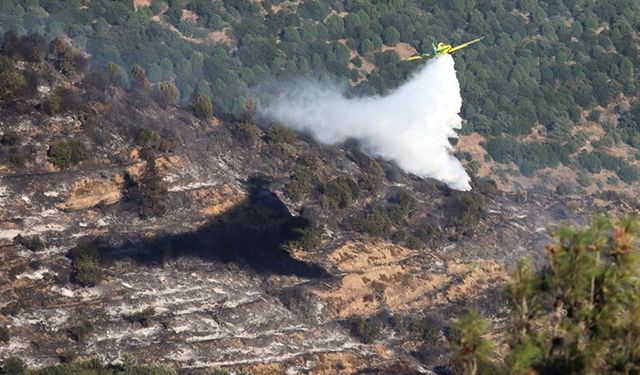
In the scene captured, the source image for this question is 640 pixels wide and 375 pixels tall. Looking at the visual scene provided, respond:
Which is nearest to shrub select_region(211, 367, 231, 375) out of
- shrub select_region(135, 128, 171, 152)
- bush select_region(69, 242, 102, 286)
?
bush select_region(69, 242, 102, 286)

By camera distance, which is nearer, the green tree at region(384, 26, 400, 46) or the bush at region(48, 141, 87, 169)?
the bush at region(48, 141, 87, 169)

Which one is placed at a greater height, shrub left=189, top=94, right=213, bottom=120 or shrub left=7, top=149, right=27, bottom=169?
shrub left=189, top=94, right=213, bottom=120

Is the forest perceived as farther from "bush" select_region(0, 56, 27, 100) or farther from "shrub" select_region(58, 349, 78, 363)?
"shrub" select_region(58, 349, 78, 363)

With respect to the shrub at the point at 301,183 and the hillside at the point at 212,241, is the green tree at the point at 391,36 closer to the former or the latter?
the hillside at the point at 212,241

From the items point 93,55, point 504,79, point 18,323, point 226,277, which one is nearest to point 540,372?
point 18,323

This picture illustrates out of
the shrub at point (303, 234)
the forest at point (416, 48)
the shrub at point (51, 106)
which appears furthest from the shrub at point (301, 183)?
the forest at point (416, 48)

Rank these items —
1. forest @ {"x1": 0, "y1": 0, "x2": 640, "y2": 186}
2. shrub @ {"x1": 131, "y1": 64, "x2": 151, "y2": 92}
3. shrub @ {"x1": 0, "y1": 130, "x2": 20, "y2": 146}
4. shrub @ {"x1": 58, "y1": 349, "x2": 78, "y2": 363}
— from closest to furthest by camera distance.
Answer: shrub @ {"x1": 58, "y1": 349, "x2": 78, "y2": 363} → shrub @ {"x1": 0, "y1": 130, "x2": 20, "y2": 146} → shrub @ {"x1": 131, "y1": 64, "x2": 151, "y2": 92} → forest @ {"x1": 0, "y1": 0, "x2": 640, "y2": 186}

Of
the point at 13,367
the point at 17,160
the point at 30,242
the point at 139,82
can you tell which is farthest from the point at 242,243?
the point at 13,367
